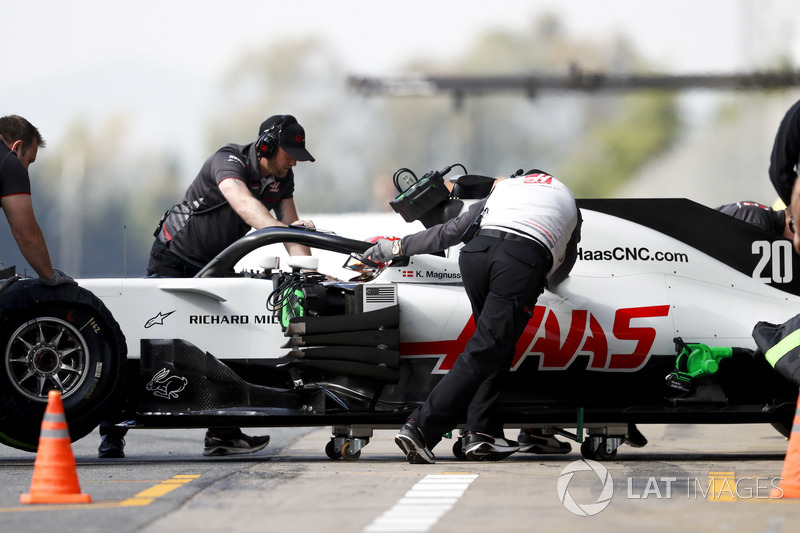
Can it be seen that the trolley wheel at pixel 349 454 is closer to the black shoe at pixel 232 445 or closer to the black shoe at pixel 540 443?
the black shoe at pixel 232 445

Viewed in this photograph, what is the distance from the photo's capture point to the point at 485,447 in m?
7.07

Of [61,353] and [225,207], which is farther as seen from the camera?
[225,207]

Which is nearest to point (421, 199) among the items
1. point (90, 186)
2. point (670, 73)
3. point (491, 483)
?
point (491, 483)

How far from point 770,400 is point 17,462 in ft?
14.5

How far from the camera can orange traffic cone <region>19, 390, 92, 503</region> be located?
5426 mm

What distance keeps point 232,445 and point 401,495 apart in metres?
2.82

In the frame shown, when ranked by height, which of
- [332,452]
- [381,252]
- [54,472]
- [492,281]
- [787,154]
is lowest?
[332,452]

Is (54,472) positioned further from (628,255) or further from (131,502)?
(628,255)

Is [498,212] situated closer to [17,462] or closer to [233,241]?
[233,241]

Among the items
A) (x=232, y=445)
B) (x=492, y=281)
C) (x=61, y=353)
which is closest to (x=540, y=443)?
(x=492, y=281)

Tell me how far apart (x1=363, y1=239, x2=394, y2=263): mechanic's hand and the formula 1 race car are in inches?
2.8

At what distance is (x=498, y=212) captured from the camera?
7133mm

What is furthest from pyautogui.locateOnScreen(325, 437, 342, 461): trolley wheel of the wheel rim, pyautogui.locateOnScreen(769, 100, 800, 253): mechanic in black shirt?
pyautogui.locateOnScreen(769, 100, 800, 253): mechanic in black shirt

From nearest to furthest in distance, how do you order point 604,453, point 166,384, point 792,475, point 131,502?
point 131,502 < point 792,475 < point 166,384 < point 604,453
